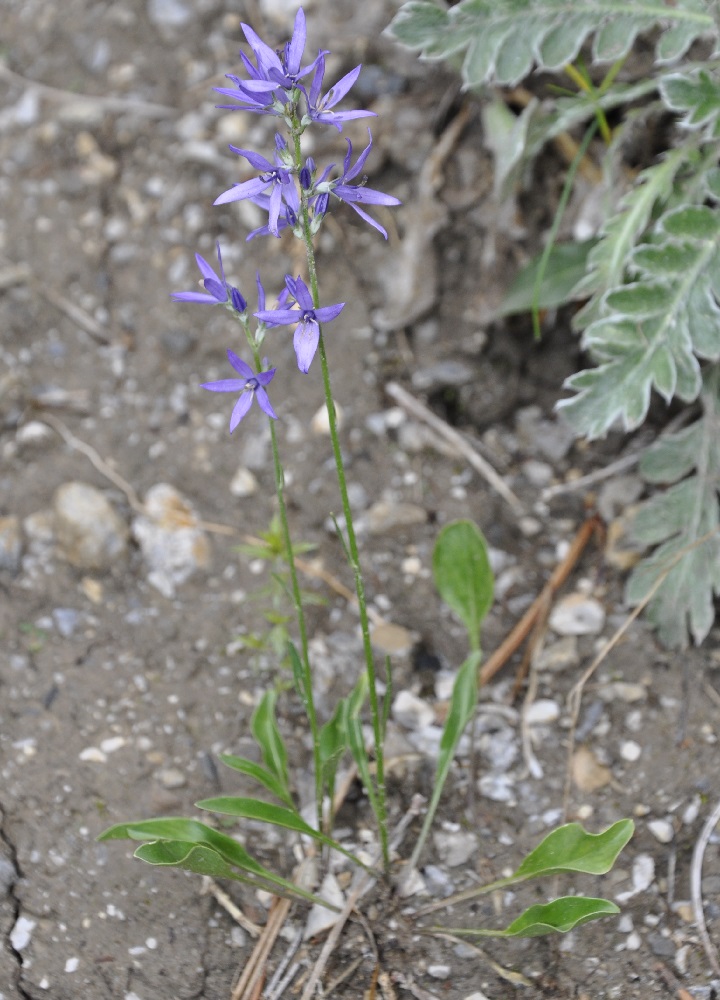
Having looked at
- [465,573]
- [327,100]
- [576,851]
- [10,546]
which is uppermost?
[327,100]

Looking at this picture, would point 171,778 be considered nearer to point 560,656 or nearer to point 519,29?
point 560,656

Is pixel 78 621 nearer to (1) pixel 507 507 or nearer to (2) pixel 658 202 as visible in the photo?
(1) pixel 507 507

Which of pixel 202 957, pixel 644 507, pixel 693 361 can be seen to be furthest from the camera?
pixel 644 507

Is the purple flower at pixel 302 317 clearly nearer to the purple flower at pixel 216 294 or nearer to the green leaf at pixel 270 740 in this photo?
the purple flower at pixel 216 294

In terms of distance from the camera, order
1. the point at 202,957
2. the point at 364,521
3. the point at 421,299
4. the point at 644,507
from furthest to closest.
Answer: the point at 421,299
the point at 364,521
the point at 644,507
the point at 202,957

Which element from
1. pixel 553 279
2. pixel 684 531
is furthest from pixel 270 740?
pixel 553 279

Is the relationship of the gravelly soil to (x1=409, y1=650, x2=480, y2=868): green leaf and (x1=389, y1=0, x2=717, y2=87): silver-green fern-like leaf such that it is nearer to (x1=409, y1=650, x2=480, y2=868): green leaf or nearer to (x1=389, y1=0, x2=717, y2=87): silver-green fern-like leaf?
(x1=409, y1=650, x2=480, y2=868): green leaf

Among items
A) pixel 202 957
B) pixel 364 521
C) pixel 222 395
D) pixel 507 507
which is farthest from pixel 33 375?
pixel 202 957

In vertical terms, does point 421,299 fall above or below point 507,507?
above
